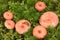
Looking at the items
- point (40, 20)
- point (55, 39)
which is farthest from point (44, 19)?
point (55, 39)

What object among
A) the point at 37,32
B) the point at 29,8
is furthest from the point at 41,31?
the point at 29,8

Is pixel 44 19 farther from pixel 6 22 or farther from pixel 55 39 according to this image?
pixel 6 22

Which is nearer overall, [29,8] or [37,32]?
[37,32]

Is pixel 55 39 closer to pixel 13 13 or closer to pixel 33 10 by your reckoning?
pixel 33 10

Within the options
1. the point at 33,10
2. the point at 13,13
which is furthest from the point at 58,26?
the point at 13,13

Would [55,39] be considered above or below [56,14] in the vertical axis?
below

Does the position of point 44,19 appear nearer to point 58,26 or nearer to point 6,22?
point 58,26

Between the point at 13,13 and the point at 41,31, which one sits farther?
the point at 13,13
